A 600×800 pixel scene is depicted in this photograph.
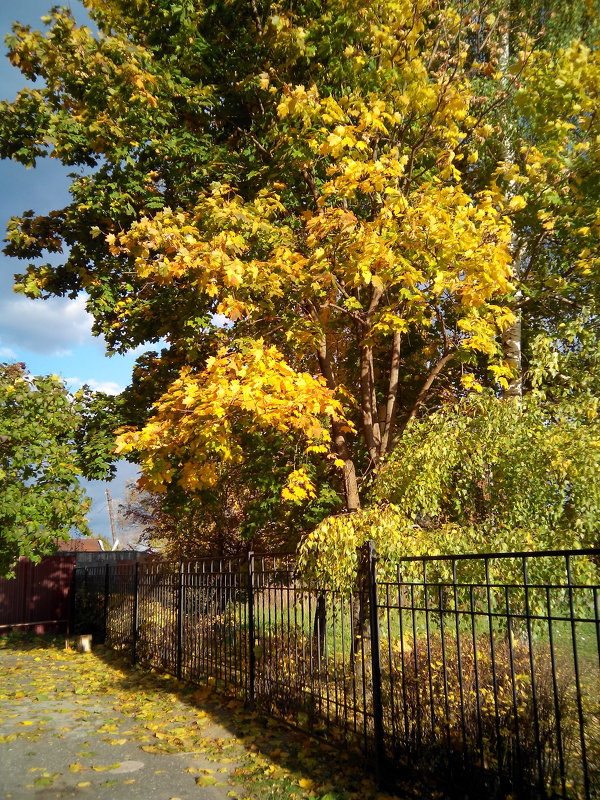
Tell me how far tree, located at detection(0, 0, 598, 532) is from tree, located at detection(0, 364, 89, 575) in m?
1.47

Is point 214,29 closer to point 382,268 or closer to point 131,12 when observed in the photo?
point 131,12

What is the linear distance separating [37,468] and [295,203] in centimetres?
610

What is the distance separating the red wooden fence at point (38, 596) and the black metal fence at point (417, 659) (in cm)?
652

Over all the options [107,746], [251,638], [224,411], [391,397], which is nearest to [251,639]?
[251,638]

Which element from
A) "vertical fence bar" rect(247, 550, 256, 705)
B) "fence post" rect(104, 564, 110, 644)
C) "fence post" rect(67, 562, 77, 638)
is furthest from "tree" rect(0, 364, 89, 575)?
"fence post" rect(67, 562, 77, 638)

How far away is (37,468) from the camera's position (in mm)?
10492

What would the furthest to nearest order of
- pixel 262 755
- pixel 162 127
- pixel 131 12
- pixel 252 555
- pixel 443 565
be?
pixel 131 12
pixel 162 127
pixel 252 555
pixel 443 565
pixel 262 755

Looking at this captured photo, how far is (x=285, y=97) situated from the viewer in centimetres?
834

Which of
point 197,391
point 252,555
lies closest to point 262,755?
point 252,555

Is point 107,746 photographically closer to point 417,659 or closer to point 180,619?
point 180,619

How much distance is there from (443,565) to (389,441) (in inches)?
148

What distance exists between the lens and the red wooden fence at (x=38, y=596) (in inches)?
643

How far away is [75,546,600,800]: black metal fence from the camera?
14.3 feet

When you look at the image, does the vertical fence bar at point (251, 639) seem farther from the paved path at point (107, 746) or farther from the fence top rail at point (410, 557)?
the paved path at point (107, 746)
